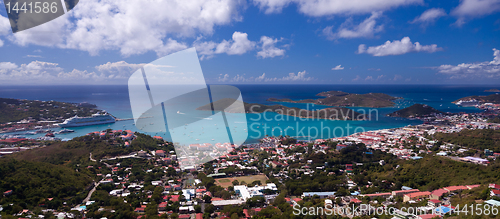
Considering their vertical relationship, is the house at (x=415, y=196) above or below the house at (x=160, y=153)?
below

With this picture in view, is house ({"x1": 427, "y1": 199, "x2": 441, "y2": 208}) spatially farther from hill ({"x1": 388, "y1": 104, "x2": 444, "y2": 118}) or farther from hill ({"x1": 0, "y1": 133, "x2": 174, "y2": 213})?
hill ({"x1": 388, "y1": 104, "x2": 444, "y2": 118})

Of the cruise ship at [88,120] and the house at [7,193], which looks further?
the cruise ship at [88,120]

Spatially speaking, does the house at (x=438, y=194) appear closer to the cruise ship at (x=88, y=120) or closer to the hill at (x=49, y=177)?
the hill at (x=49, y=177)

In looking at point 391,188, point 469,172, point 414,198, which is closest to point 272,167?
point 391,188

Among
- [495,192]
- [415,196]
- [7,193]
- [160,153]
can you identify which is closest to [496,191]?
[495,192]

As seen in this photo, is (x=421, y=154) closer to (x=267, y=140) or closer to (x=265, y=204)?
(x=267, y=140)

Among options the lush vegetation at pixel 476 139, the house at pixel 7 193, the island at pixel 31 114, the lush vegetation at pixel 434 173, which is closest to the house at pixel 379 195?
the lush vegetation at pixel 434 173

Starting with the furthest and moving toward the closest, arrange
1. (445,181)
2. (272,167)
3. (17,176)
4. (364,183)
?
(272,167)
(364,183)
(445,181)
(17,176)
